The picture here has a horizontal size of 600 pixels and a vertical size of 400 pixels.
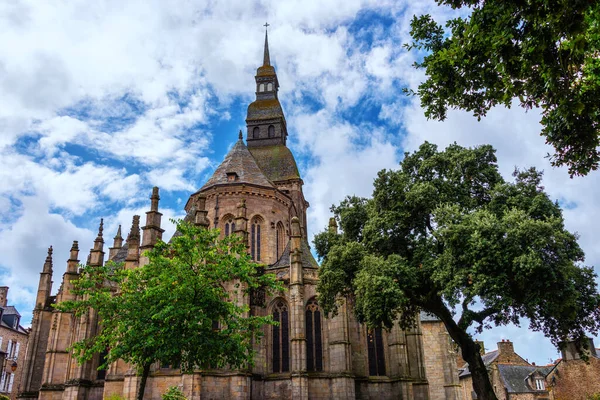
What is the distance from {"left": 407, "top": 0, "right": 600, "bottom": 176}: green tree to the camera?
8.40 meters

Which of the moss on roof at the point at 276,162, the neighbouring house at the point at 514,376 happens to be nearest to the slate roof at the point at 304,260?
the moss on roof at the point at 276,162

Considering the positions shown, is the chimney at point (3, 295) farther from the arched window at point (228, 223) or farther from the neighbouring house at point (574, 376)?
the neighbouring house at point (574, 376)

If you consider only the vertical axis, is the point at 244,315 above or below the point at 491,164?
below

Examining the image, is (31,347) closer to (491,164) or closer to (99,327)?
(99,327)

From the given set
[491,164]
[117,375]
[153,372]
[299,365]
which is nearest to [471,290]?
[491,164]

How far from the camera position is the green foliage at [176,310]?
19.1 meters

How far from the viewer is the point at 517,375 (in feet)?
146

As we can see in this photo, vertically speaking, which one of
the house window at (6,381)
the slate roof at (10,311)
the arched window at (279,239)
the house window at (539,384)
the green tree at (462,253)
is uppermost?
the arched window at (279,239)

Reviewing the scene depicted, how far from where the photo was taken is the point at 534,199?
20.4 m

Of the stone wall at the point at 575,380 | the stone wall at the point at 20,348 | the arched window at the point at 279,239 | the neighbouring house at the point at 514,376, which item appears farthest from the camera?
the stone wall at the point at 20,348

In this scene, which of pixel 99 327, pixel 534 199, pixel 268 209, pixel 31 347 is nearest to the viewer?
pixel 534 199

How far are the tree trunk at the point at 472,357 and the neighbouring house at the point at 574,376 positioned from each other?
21.3 metres

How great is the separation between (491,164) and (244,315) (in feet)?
52.1

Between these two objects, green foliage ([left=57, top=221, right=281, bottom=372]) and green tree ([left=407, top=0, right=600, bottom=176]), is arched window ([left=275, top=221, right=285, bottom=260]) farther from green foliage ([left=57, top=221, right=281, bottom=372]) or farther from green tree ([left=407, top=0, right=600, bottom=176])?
green tree ([left=407, top=0, right=600, bottom=176])
